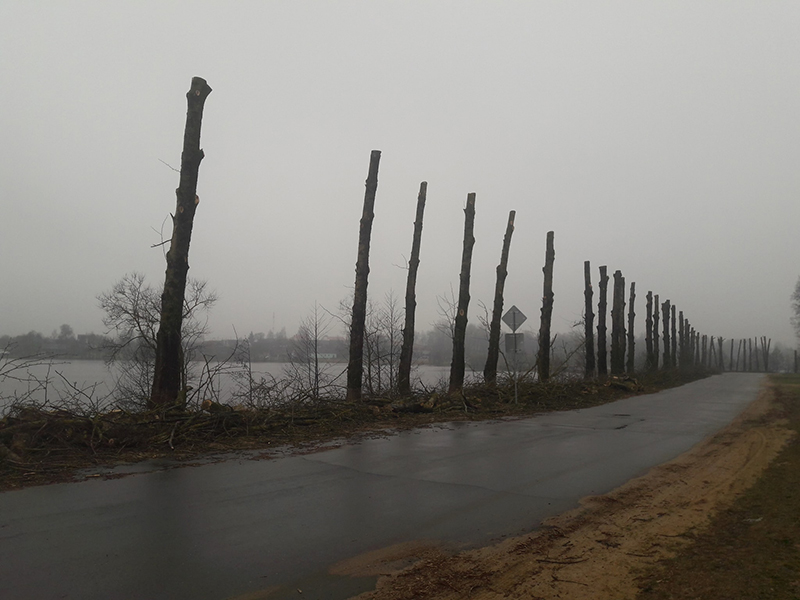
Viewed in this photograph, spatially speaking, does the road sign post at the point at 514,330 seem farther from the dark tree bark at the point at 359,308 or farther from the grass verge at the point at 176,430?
the dark tree bark at the point at 359,308

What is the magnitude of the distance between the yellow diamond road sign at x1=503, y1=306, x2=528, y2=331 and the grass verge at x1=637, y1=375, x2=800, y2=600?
1245 centimetres

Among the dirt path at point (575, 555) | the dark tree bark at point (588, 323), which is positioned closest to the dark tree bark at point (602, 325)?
the dark tree bark at point (588, 323)

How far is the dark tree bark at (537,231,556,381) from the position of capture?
25.7m

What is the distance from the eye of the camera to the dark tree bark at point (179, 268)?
1055 centimetres

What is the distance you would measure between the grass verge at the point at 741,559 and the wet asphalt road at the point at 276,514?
4.72 feet

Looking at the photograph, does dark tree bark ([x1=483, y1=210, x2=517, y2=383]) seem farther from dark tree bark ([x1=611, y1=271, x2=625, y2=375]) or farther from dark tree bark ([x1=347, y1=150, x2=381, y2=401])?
dark tree bark ([x1=611, y1=271, x2=625, y2=375])

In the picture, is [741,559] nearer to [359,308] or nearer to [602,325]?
[359,308]

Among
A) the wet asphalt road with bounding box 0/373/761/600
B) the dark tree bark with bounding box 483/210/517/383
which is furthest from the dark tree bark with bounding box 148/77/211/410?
the dark tree bark with bounding box 483/210/517/383

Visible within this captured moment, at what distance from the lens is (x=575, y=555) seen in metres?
4.41

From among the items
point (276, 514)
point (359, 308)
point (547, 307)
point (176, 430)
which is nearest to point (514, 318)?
point (359, 308)

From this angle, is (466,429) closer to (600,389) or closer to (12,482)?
(12,482)

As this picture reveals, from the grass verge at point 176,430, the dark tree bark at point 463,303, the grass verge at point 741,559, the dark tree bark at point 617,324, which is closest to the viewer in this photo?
the grass verge at point 741,559

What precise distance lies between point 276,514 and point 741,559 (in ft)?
13.7

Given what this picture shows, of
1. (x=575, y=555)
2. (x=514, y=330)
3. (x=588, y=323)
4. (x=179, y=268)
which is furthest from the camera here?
(x=588, y=323)
